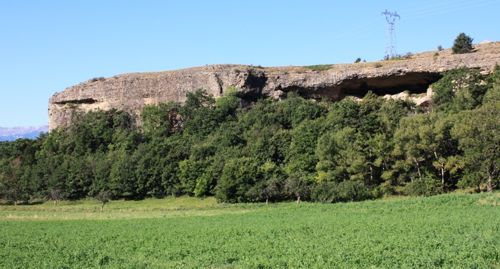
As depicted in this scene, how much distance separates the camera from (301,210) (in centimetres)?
4844

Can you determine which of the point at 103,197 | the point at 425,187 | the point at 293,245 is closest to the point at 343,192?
the point at 425,187

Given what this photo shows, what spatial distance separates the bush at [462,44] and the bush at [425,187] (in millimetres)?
37935

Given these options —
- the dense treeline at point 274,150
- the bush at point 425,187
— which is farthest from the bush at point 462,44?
the bush at point 425,187

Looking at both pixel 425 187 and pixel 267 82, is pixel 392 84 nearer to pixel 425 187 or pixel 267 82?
pixel 267 82

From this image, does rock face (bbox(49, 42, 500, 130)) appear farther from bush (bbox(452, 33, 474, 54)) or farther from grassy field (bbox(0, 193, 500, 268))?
grassy field (bbox(0, 193, 500, 268))

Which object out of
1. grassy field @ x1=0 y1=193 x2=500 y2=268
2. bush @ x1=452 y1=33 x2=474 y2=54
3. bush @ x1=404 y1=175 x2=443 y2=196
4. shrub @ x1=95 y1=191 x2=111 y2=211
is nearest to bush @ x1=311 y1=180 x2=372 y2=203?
bush @ x1=404 y1=175 x2=443 y2=196

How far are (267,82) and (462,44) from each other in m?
33.5

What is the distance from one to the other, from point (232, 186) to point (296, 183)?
8.82m

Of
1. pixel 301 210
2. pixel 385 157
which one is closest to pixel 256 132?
pixel 385 157

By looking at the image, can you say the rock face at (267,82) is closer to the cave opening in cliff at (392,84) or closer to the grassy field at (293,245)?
the cave opening in cliff at (392,84)

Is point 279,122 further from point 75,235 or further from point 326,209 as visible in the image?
A: point 75,235

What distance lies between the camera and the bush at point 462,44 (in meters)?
89.4

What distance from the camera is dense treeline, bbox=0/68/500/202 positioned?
196ft

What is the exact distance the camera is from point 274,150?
7925 cm
